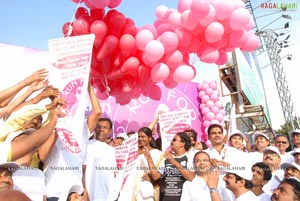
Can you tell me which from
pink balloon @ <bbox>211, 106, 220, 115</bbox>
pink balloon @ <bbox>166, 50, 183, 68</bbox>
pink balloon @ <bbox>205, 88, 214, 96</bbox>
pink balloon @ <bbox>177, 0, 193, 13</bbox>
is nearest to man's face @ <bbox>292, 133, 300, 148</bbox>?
pink balloon @ <bbox>166, 50, 183, 68</bbox>

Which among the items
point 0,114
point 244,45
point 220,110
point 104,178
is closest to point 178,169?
point 104,178

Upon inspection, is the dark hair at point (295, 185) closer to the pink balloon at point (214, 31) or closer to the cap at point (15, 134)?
the cap at point (15, 134)

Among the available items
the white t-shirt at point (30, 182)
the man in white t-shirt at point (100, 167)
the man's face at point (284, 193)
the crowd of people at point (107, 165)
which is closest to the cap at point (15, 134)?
the crowd of people at point (107, 165)

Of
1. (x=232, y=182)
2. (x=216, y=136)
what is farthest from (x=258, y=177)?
(x=216, y=136)

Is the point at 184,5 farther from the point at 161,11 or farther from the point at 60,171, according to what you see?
the point at 60,171

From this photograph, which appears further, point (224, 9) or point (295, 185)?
point (224, 9)

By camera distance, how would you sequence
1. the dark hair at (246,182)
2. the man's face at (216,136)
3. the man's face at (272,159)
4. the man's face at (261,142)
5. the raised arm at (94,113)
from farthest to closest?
the man's face at (261,142), the man's face at (216,136), the man's face at (272,159), the raised arm at (94,113), the dark hair at (246,182)

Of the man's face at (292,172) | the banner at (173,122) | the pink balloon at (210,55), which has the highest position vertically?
the pink balloon at (210,55)

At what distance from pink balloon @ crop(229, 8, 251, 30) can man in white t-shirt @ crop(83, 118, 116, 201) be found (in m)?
2.19

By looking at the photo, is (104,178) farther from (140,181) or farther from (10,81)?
(10,81)

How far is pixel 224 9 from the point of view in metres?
4.91

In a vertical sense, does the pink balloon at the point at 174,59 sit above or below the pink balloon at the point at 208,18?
below

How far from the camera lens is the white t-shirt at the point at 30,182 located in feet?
9.04

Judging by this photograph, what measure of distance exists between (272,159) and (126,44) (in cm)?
235
